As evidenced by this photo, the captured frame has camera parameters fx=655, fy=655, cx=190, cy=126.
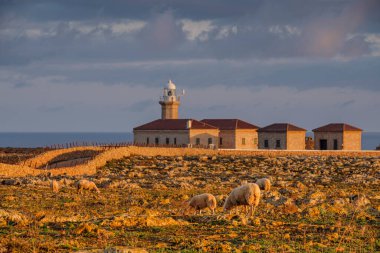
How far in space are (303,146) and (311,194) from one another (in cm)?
5299

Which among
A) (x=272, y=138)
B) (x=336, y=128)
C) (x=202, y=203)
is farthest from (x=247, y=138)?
(x=202, y=203)

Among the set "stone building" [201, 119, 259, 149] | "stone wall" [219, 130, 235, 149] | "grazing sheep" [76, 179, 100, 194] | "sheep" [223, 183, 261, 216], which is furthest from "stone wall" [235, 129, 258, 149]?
"sheep" [223, 183, 261, 216]

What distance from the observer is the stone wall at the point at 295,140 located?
80.9 m

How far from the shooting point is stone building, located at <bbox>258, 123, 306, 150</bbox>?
8075 cm

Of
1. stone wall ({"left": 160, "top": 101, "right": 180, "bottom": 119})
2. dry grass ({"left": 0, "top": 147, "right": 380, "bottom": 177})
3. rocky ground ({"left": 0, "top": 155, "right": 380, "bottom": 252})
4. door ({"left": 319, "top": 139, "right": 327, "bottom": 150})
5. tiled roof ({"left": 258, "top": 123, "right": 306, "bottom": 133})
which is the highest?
stone wall ({"left": 160, "top": 101, "right": 180, "bottom": 119})

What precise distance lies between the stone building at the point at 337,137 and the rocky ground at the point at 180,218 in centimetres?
3691

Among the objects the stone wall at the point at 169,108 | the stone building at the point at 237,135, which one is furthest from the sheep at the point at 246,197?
the stone wall at the point at 169,108

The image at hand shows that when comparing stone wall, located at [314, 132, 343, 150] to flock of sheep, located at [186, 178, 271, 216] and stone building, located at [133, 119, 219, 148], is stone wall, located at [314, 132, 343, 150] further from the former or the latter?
flock of sheep, located at [186, 178, 271, 216]

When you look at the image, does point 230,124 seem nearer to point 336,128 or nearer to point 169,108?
point 169,108

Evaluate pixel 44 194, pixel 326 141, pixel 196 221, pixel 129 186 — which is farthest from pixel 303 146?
pixel 196 221

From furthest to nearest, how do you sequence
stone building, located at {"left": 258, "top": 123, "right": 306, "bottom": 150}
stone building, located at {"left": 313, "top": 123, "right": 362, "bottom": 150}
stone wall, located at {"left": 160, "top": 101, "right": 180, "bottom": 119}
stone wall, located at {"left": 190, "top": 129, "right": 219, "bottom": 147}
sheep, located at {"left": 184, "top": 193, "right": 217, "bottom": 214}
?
stone wall, located at {"left": 160, "top": 101, "right": 180, "bottom": 119}
stone building, located at {"left": 313, "top": 123, "right": 362, "bottom": 150}
stone building, located at {"left": 258, "top": 123, "right": 306, "bottom": 150}
stone wall, located at {"left": 190, "top": 129, "right": 219, "bottom": 147}
sheep, located at {"left": 184, "top": 193, "right": 217, "bottom": 214}

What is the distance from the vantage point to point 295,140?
81.8 meters

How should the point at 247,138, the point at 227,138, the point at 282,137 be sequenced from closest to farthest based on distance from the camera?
the point at 282,137, the point at 227,138, the point at 247,138

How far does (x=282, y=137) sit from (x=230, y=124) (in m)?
7.33
